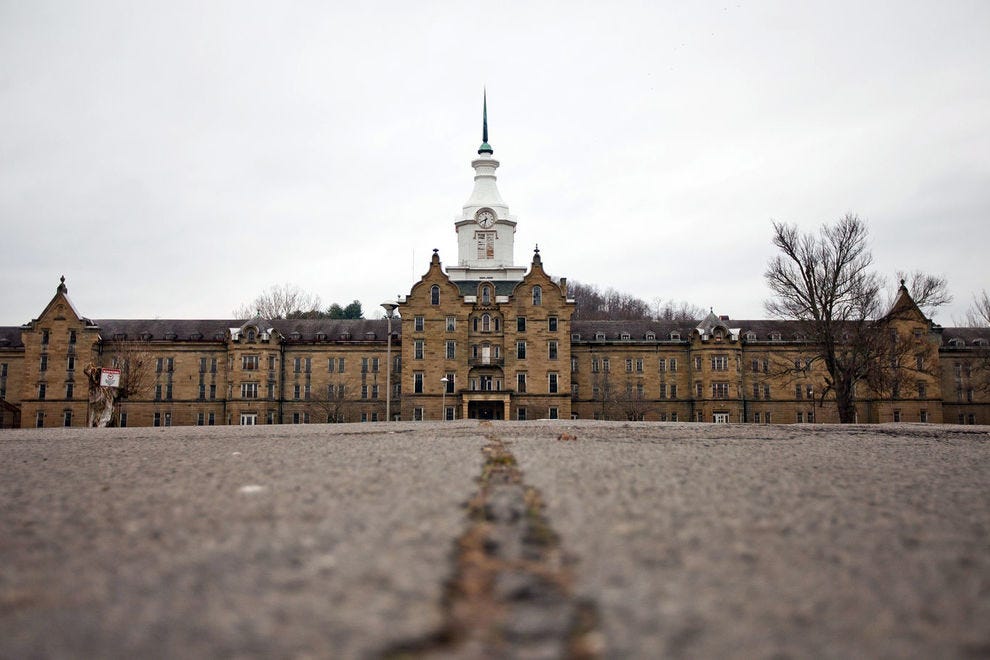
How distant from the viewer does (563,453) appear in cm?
973

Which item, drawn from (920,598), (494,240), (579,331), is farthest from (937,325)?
(920,598)

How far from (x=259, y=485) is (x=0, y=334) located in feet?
286

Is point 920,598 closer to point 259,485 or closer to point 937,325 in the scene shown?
point 259,485

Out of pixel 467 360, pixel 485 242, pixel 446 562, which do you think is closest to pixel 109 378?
pixel 446 562

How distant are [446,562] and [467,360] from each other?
63158 mm

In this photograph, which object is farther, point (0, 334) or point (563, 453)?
point (0, 334)

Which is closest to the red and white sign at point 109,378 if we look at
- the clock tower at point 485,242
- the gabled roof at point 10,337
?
the clock tower at point 485,242

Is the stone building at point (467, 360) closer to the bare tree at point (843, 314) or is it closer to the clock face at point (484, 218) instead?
the clock face at point (484, 218)

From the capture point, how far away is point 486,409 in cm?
6606

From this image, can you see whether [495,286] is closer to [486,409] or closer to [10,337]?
[486,409]

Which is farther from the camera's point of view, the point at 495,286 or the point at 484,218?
the point at 484,218

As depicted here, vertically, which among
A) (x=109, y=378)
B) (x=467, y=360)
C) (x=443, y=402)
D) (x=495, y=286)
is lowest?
(x=443, y=402)

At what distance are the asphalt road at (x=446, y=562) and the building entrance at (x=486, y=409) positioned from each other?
58.0 metres

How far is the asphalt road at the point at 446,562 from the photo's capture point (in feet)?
8.92
